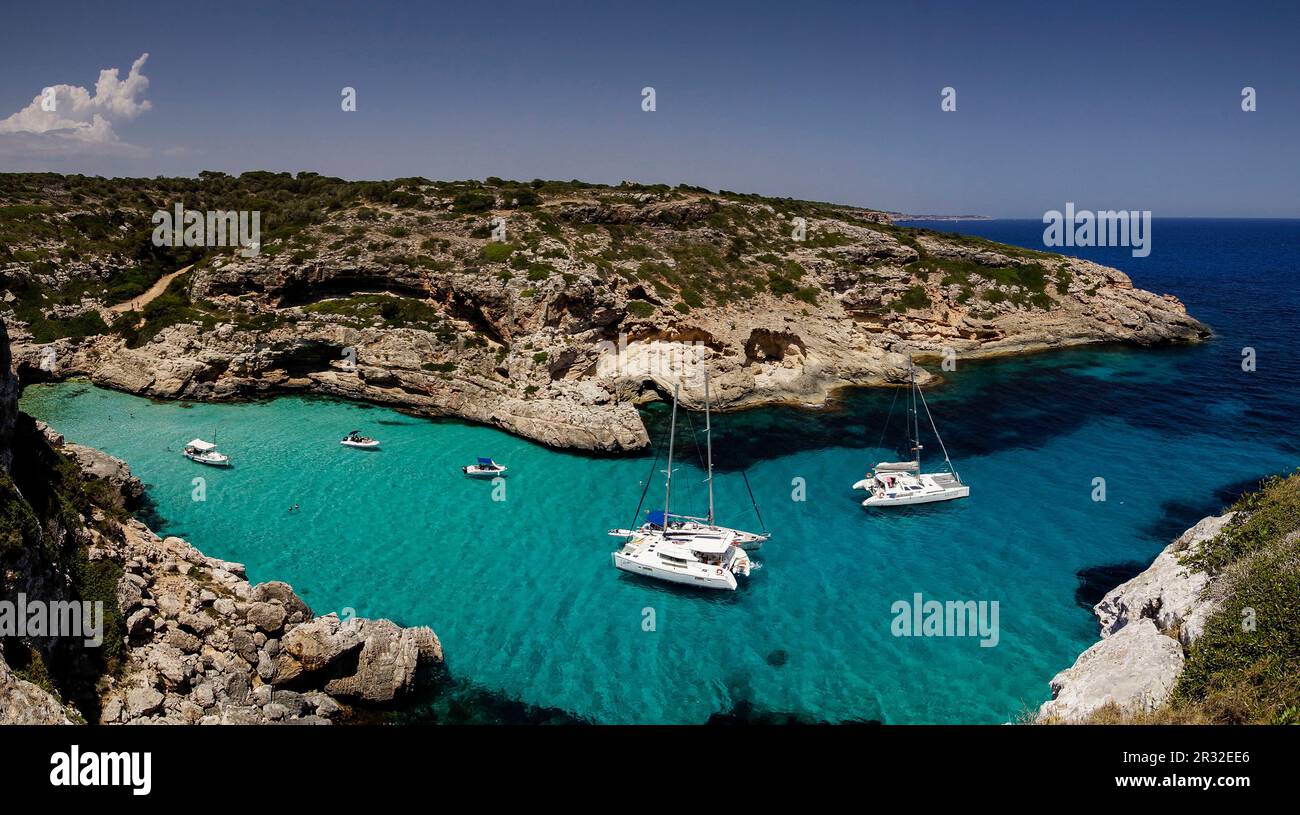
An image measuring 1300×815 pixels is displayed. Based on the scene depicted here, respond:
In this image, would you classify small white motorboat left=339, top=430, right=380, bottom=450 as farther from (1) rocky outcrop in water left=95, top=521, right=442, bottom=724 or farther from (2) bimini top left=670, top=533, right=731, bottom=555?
(2) bimini top left=670, top=533, right=731, bottom=555

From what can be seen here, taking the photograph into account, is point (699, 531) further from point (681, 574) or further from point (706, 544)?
point (681, 574)

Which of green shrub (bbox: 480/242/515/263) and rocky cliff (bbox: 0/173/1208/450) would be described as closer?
rocky cliff (bbox: 0/173/1208/450)

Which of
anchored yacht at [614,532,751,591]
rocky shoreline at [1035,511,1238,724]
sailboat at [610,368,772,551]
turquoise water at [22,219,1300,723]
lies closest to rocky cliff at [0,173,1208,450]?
turquoise water at [22,219,1300,723]

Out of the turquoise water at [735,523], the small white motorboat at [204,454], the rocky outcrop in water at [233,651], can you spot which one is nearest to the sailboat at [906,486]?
the turquoise water at [735,523]

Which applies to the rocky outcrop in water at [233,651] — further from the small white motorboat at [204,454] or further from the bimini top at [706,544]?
the small white motorboat at [204,454]

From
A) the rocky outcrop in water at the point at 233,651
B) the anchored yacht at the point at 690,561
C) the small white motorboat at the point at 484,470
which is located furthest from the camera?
the small white motorboat at the point at 484,470

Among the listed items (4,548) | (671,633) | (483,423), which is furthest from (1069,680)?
(483,423)
